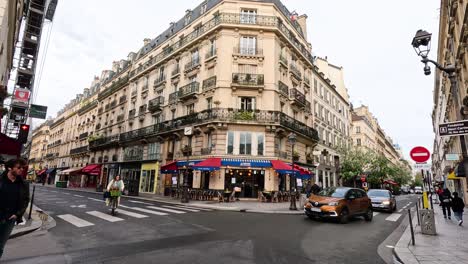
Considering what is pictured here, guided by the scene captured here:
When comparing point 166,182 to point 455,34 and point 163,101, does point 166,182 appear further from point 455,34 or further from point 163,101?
point 455,34

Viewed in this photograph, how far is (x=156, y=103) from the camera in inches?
1092

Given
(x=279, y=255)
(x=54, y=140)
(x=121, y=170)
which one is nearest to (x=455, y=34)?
(x=279, y=255)

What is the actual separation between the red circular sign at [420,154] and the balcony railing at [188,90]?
18.3 metres

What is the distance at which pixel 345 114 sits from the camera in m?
40.1

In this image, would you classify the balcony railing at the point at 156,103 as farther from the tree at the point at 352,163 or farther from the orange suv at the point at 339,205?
the tree at the point at 352,163

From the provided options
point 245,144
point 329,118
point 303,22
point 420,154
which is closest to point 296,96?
point 245,144

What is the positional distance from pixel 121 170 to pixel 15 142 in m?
24.0

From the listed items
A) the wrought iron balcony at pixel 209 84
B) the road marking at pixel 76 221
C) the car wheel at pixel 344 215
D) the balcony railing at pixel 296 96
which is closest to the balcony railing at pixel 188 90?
the wrought iron balcony at pixel 209 84

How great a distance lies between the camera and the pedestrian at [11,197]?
392cm

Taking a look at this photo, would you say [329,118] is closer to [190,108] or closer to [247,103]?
[247,103]

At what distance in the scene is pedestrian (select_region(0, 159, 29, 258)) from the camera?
154 inches

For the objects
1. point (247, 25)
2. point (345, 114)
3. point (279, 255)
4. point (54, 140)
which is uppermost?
point (247, 25)

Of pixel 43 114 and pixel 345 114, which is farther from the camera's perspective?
pixel 345 114

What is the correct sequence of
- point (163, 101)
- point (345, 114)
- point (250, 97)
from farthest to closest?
point (345, 114) → point (163, 101) → point (250, 97)
